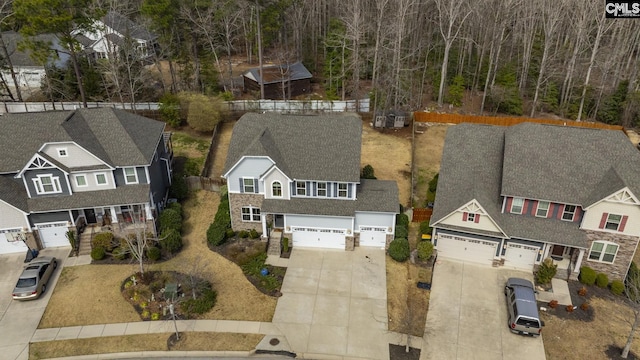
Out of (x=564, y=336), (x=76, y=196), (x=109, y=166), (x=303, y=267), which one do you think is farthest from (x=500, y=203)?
(x=76, y=196)

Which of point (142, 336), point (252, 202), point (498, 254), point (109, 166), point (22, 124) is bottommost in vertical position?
point (142, 336)

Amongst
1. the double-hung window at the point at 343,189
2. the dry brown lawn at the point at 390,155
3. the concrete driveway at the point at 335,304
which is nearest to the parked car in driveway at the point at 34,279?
the concrete driveway at the point at 335,304

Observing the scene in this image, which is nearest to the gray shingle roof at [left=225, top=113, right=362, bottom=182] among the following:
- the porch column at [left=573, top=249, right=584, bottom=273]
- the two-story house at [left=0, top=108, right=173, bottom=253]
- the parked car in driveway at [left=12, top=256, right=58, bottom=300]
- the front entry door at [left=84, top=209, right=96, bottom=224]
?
the two-story house at [left=0, top=108, right=173, bottom=253]

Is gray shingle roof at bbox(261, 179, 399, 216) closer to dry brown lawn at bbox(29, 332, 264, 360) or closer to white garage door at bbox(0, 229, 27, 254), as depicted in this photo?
dry brown lawn at bbox(29, 332, 264, 360)

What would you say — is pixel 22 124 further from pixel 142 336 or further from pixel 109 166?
pixel 142 336

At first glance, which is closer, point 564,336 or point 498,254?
point 564,336

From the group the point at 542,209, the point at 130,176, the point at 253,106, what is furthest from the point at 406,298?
the point at 253,106

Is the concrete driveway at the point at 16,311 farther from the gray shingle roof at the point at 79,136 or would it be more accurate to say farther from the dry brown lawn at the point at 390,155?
the dry brown lawn at the point at 390,155

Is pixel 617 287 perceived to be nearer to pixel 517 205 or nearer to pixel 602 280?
pixel 602 280
